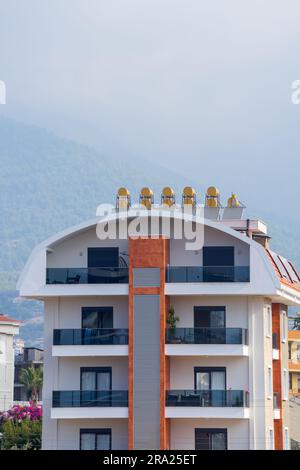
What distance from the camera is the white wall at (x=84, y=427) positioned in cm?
5888

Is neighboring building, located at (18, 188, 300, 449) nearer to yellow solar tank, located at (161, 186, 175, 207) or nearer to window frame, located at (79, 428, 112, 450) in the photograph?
window frame, located at (79, 428, 112, 450)

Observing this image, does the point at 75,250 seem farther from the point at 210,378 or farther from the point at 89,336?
the point at 210,378

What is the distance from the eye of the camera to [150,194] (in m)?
66.9

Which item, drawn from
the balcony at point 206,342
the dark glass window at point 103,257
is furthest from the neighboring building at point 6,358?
the balcony at point 206,342

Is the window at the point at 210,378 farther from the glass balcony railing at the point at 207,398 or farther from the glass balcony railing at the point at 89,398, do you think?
the glass balcony railing at the point at 89,398

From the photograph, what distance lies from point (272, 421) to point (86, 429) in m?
8.59

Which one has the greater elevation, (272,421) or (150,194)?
(150,194)

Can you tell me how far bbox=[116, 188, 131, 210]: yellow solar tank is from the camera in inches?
2606

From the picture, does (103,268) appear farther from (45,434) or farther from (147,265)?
(45,434)

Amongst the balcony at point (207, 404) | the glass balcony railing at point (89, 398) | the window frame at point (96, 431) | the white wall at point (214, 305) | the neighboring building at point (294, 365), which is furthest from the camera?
the neighboring building at point (294, 365)
